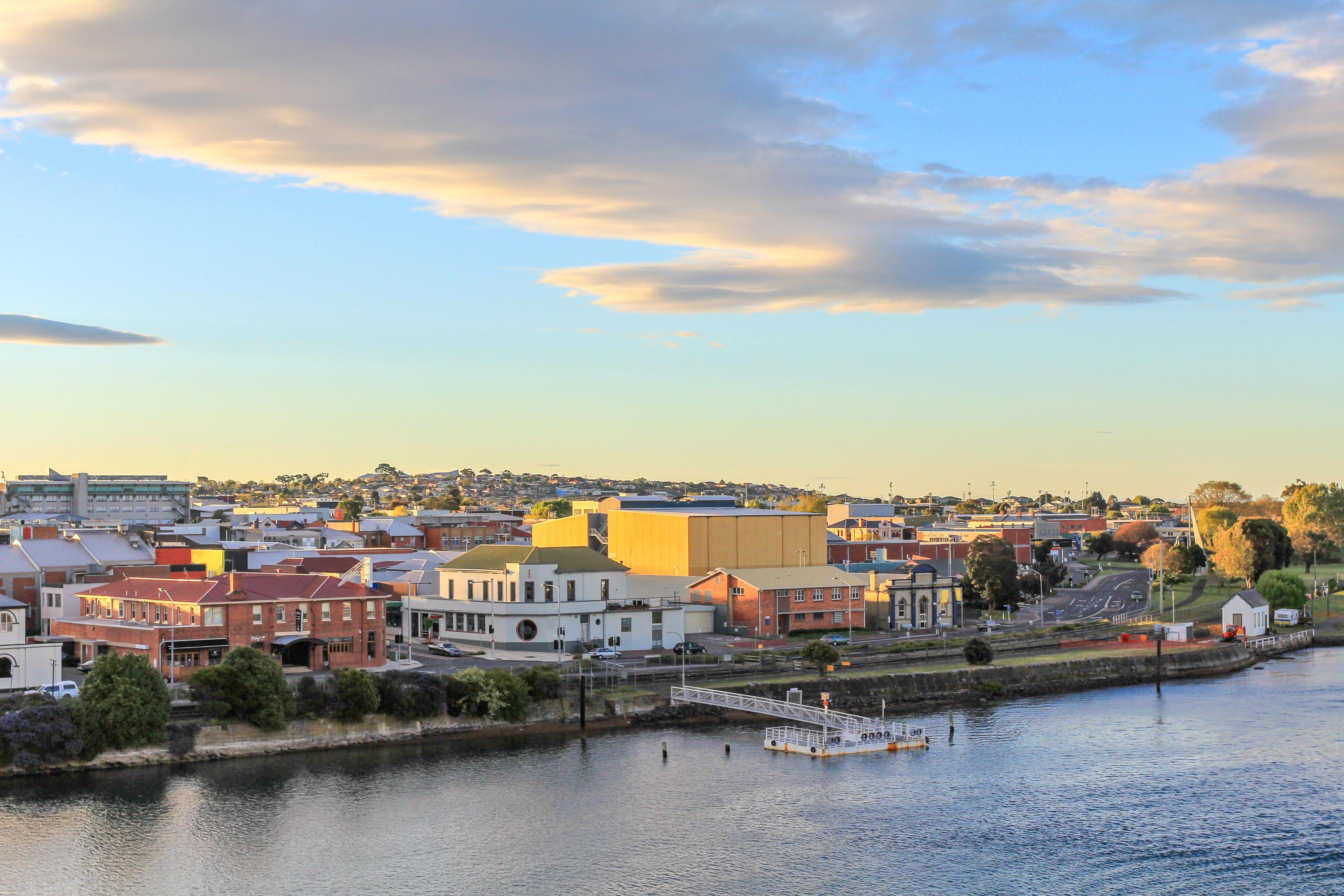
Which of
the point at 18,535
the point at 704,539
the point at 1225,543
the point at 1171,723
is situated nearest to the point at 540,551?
the point at 704,539

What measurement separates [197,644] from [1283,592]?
271ft

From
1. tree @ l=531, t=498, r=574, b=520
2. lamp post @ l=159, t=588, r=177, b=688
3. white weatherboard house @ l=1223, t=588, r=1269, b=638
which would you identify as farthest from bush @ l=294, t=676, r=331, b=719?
tree @ l=531, t=498, r=574, b=520

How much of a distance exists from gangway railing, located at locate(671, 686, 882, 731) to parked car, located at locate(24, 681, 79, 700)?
23842 mm

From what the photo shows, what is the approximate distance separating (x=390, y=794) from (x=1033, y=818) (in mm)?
20880

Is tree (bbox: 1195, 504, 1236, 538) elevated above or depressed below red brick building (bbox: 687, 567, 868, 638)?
above

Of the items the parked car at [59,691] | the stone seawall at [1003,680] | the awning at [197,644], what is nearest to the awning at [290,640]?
the awning at [197,644]

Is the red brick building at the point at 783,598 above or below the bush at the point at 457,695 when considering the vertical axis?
above

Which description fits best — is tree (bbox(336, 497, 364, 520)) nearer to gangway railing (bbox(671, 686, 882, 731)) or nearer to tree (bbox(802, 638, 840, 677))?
tree (bbox(802, 638, 840, 677))

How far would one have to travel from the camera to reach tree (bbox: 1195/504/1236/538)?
158m

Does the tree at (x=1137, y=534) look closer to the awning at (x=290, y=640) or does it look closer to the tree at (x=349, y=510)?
the tree at (x=349, y=510)

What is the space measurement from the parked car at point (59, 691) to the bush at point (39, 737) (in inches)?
97.8

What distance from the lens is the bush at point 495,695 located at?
185 ft

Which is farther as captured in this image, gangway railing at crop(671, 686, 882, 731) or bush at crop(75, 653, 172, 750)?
gangway railing at crop(671, 686, 882, 731)

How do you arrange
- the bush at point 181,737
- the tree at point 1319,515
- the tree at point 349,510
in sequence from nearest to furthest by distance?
the bush at point 181,737 → the tree at point 1319,515 → the tree at point 349,510
